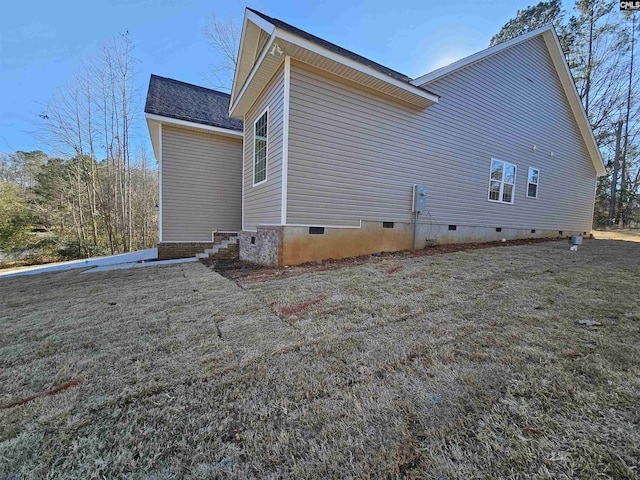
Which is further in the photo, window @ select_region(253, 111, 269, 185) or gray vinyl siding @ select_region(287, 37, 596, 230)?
window @ select_region(253, 111, 269, 185)

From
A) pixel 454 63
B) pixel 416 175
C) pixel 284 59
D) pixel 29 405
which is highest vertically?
pixel 454 63

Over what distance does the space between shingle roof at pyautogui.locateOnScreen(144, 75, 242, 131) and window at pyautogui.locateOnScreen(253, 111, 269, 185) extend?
2181 millimetres

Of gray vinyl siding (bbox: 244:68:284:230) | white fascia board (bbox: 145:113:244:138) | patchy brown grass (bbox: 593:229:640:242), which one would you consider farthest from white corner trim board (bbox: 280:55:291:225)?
patchy brown grass (bbox: 593:229:640:242)

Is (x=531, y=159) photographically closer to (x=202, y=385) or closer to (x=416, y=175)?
(x=416, y=175)

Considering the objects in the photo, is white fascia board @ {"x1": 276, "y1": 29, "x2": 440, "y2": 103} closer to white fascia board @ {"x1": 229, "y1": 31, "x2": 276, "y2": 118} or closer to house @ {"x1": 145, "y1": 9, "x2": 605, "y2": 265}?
house @ {"x1": 145, "y1": 9, "x2": 605, "y2": 265}

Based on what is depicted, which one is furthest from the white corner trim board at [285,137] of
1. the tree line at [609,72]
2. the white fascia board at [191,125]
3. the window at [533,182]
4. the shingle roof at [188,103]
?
the tree line at [609,72]

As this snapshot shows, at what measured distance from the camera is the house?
217 inches

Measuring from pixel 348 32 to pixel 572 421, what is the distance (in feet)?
43.5

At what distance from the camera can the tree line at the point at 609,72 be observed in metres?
16.0

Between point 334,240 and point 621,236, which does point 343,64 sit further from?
point 621,236

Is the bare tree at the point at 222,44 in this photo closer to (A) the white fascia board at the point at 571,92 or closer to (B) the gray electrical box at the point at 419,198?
(B) the gray electrical box at the point at 419,198

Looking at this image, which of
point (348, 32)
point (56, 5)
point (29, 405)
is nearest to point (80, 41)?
point (56, 5)

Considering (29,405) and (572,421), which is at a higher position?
(572,421)

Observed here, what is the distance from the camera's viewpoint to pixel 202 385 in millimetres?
1731
